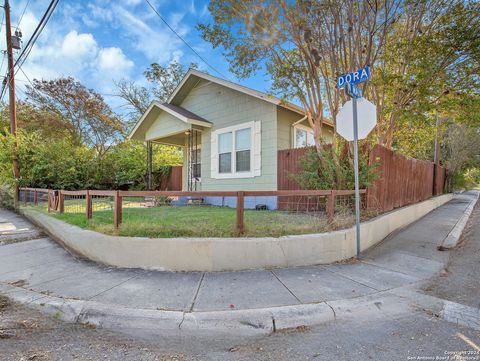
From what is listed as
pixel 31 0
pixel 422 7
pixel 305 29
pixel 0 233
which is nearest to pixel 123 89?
pixel 31 0

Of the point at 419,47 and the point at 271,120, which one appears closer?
the point at 419,47

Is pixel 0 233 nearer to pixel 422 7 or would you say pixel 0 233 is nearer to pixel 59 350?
pixel 59 350

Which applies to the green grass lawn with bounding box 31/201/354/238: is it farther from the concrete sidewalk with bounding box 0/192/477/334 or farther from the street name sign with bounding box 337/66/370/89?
the street name sign with bounding box 337/66/370/89

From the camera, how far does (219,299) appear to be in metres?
3.16

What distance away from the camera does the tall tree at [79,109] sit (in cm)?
1953

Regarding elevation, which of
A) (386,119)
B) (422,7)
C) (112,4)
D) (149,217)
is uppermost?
(112,4)

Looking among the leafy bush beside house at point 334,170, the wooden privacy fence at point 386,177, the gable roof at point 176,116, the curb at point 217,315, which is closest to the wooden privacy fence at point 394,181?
the wooden privacy fence at point 386,177

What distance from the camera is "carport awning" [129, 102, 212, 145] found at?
388 inches

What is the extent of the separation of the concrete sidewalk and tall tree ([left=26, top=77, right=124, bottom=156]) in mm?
17707

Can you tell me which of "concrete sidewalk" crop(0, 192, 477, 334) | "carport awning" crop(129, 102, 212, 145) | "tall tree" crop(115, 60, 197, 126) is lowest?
"concrete sidewalk" crop(0, 192, 477, 334)

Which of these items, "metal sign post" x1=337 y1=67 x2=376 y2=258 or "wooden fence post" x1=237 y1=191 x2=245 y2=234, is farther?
"metal sign post" x1=337 y1=67 x2=376 y2=258

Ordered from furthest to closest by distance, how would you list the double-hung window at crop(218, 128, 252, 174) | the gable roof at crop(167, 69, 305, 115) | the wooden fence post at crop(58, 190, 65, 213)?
the double-hung window at crop(218, 128, 252, 174) → the gable roof at crop(167, 69, 305, 115) → the wooden fence post at crop(58, 190, 65, 213)

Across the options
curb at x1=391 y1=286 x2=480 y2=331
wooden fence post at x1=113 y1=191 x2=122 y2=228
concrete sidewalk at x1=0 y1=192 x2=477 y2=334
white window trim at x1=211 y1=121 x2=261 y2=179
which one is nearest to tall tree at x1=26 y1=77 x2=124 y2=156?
white window trim at x1=211 y1=121 x2=261 y2=179

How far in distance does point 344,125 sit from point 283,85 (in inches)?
112
